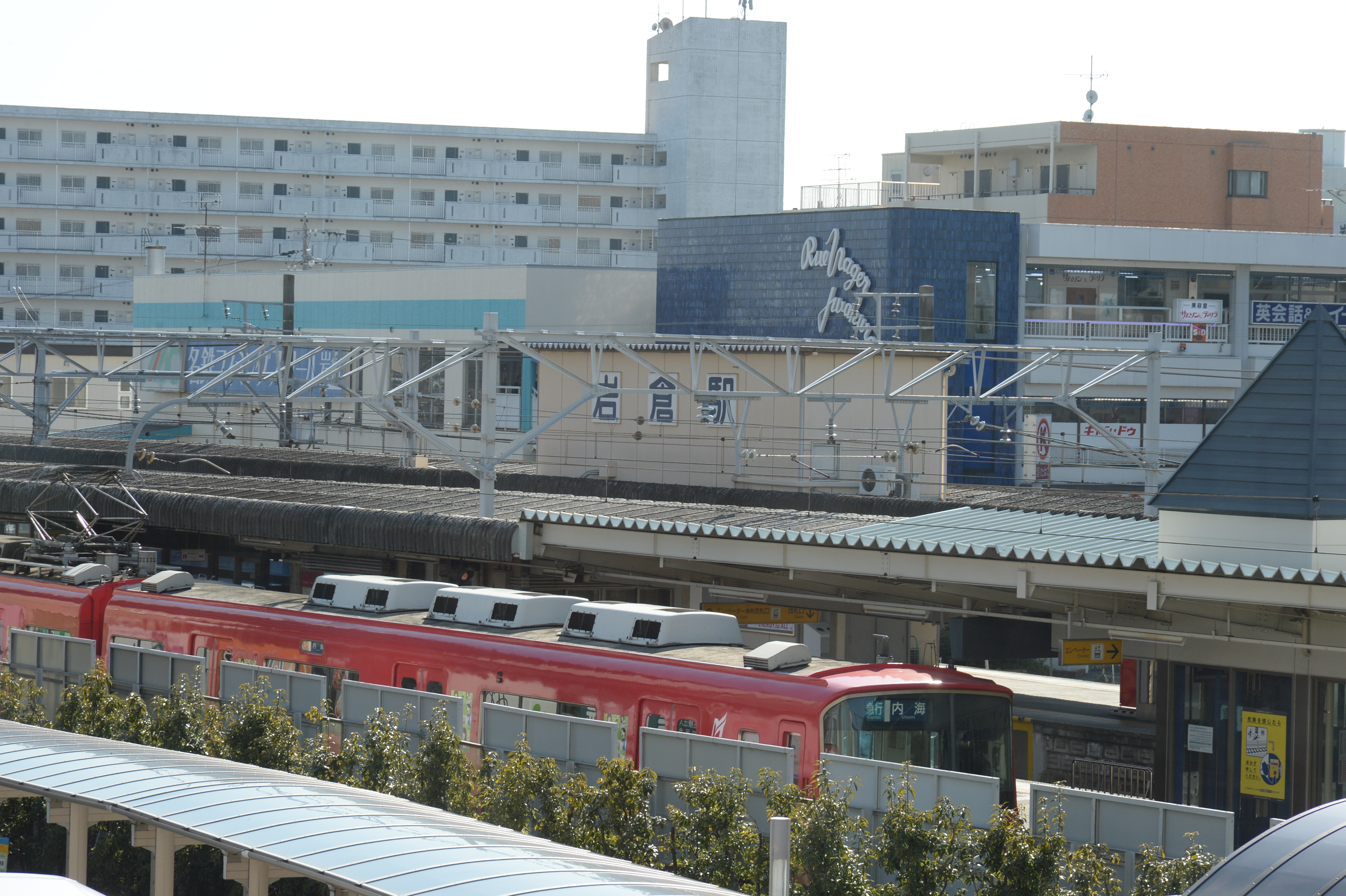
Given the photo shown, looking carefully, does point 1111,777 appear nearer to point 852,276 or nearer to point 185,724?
point 185,724

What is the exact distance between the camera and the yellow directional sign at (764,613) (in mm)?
21078

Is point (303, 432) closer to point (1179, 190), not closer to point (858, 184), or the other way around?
point (858, 184)

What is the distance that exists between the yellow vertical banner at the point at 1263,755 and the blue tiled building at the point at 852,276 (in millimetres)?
29074

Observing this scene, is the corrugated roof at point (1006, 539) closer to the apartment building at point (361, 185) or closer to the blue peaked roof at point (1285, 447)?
the blue peaked roof at point (1285, 447)

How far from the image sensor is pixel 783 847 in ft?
28.2

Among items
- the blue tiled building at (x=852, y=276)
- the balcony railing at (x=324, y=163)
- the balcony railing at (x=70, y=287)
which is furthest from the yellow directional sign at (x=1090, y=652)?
the balcony railing at (x=70, y=287)

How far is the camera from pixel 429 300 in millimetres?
55406

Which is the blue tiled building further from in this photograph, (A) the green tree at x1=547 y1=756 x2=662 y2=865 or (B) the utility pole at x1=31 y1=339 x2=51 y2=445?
(A) the green tree at x1=547 y1=756 x2=662 y2=865

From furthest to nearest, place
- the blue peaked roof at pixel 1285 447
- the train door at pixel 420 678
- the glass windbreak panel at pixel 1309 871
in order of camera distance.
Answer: the train door at pixel 420 678 < the blue peaked roof at pixel 1285 447 < the glass windbreak panel at pixel 1309 871

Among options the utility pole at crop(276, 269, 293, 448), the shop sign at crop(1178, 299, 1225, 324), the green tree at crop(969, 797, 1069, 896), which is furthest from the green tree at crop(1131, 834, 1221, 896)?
the shop sign at crop(1178, 299, 1225, 324)

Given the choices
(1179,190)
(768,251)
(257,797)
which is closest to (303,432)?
(768,251)

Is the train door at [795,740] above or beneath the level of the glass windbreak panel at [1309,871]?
beneath

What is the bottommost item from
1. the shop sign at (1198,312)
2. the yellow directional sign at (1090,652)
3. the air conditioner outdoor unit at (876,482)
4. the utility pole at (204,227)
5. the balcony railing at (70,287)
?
the yellow directional sign at (1090,652)

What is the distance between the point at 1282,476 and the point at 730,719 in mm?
6634
